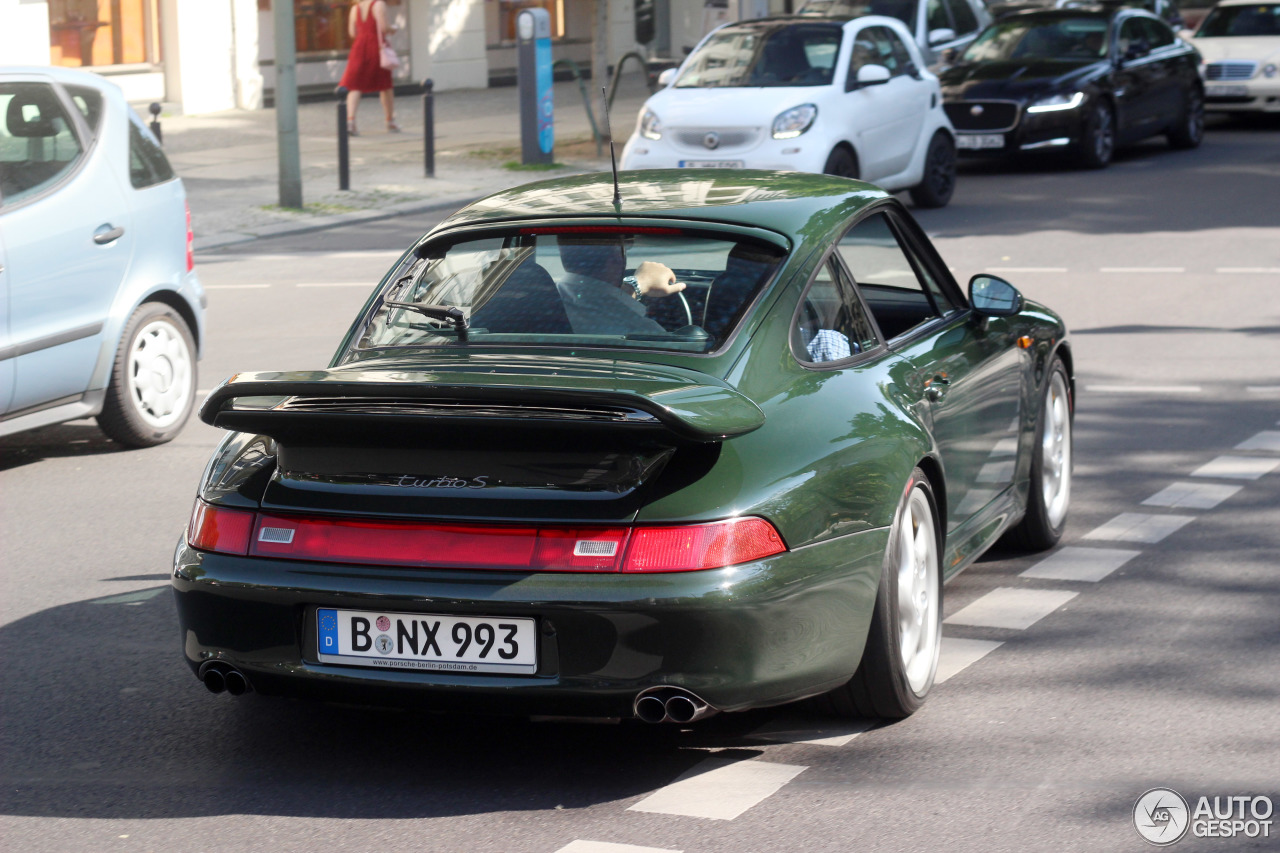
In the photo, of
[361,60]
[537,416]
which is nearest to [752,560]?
[537,416]

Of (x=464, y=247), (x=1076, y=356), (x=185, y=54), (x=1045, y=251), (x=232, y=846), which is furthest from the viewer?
(x=185, y=54)

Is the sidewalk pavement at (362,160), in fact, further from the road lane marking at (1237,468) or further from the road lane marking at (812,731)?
the road lane marking at (812,731)

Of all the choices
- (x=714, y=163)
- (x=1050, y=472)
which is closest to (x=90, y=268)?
(x=1050, y=472)

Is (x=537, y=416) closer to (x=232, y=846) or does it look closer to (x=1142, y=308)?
(x=232, y=846)

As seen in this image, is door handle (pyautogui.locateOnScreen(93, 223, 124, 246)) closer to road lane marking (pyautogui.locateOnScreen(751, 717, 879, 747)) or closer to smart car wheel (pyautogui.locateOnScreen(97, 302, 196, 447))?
smart car wheel (pyautogui.locateOnScreen(97, 302, 196, 447))

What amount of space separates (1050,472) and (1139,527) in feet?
1.85

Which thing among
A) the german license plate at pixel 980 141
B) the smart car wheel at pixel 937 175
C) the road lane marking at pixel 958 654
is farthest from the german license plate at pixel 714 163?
the road lane marking at pixel 958 654

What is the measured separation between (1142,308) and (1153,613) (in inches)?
263

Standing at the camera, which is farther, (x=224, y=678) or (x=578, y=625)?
(x=224, y=678)

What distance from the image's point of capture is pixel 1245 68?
2444 centimetres

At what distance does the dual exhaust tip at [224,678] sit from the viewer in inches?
175

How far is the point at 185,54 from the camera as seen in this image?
2761cm

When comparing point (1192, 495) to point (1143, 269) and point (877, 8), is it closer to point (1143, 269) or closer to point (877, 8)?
point (1143, 269)

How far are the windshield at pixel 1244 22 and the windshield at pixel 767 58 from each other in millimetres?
10427
